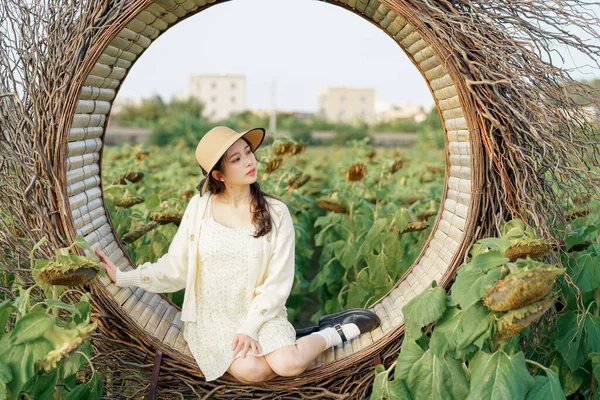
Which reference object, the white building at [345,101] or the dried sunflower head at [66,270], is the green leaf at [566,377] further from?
the white building at [345,101]

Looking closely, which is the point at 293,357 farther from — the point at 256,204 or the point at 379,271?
the point at 379,271

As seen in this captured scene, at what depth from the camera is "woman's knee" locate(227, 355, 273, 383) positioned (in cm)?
268

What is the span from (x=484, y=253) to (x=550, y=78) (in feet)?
2.40

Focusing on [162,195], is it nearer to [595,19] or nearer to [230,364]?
[230,364]

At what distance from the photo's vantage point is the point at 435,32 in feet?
8.09

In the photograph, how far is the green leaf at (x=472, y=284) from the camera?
6.85 ft

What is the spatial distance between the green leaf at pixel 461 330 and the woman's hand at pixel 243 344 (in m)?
0.77

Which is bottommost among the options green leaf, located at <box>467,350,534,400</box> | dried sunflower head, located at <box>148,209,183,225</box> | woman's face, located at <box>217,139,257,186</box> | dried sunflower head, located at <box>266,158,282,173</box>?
green leaf, located at <box>467,350,534,400</box>

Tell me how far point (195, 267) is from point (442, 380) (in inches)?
44.3

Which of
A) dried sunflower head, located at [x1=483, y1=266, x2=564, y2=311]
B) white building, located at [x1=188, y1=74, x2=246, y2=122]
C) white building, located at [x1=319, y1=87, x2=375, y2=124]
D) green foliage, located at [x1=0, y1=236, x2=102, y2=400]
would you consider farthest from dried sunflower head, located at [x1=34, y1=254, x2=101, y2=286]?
white building, located at [x1=188, y1=74, x2=246, y2=122]

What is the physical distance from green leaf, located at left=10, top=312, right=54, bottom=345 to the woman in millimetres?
747

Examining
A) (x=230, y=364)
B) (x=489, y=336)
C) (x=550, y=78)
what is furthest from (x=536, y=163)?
(x=230, y=364)

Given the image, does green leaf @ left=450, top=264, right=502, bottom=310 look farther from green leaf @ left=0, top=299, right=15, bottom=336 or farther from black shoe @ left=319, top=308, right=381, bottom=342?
green leaf @ left=0, top=299, right=15, bottom=336

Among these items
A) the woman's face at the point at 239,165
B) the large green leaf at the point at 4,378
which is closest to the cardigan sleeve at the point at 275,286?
the woman's face at the point at 239,165
